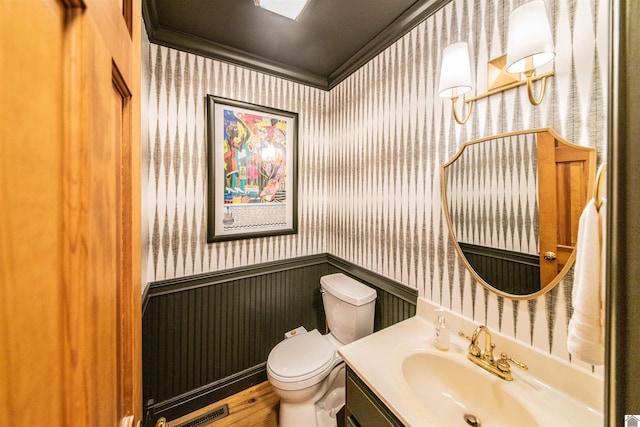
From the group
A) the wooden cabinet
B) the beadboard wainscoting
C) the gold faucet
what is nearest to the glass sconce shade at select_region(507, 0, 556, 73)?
the gold faucet

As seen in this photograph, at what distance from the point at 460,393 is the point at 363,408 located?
0.42 meters

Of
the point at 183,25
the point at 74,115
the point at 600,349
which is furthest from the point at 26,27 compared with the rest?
the point at 183,25

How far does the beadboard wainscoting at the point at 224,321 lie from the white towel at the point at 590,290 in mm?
786

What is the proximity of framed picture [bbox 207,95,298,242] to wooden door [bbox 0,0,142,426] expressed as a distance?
1.28 metres

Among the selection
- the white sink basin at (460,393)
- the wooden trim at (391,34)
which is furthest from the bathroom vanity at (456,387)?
the wooden trim at (391,34)

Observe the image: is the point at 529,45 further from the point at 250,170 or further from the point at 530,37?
the point at 250,170

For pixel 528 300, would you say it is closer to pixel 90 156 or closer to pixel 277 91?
pixel 90 156

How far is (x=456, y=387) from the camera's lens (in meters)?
1.03

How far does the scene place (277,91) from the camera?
Result: 6.39 feet

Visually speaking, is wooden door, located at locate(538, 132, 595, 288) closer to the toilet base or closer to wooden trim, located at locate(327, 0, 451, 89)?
wooden trim, located at locate(327, 0, 451, 89)

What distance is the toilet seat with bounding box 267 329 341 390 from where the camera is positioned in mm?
1376

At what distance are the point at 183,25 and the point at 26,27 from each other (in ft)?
5.55

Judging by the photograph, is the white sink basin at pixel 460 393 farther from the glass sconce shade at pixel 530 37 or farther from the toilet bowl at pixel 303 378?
the glass sconce shade at pixel 530 37

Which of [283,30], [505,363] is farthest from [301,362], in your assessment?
[283,30]
